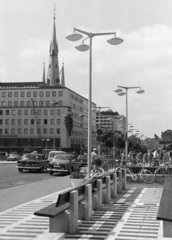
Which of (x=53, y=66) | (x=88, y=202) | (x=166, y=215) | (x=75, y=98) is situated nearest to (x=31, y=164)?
(x=88, y=202)

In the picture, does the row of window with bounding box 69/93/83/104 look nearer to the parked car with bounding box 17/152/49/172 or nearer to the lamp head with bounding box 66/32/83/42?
the parked car with bounding box 17/152/49/172

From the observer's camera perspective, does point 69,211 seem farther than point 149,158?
No

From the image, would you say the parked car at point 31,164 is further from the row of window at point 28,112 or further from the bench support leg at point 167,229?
the row of window at point 28,112

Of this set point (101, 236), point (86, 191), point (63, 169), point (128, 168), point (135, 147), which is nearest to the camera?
point (101, 236)

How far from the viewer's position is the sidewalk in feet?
22.5

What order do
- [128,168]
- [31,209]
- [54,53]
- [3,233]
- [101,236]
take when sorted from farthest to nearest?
[54,53] → [128,168] → [31,209] → [3,233] → [101,236]

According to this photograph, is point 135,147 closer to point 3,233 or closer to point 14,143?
point 14,143

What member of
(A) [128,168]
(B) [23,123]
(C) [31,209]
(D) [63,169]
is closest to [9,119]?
(B) [23,123]

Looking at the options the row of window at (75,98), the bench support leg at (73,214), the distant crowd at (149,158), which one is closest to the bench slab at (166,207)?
the bench support leg at (73,214)

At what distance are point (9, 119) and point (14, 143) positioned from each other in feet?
26.9

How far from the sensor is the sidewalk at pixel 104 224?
685 centimetres

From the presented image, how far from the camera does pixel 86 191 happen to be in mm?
8406

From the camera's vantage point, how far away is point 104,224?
789 cm

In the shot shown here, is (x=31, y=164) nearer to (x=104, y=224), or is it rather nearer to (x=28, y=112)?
(x=104, y=224)
